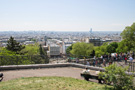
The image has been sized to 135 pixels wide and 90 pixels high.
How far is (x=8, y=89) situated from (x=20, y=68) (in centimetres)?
556

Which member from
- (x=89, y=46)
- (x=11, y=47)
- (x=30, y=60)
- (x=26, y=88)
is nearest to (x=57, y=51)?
(x=89, y=46)

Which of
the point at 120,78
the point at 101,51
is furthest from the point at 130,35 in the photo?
the point at 120,78

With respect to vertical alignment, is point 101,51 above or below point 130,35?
below

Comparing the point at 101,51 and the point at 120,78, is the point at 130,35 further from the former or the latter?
the point at 120,78

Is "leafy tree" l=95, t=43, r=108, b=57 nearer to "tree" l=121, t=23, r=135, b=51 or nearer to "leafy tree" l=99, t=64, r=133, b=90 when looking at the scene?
"tree" l=121, t=23, r=135, b=51

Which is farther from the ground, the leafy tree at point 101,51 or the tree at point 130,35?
the tree at point 130,35

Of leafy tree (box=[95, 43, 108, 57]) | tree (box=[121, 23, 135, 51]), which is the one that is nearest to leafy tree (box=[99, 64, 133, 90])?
tree (box=[121, 23, 135, 51])

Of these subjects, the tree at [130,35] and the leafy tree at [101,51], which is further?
the leafy tree at [101,51]

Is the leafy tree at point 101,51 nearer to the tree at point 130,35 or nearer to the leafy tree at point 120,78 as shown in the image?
the tree at point 130,35

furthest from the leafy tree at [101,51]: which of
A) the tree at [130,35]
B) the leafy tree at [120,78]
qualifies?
the leafy tree at [120,78]

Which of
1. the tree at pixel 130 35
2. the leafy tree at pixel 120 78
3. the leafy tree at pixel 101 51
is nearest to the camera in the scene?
the leafy tree at pixel 120 78

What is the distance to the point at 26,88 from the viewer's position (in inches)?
299

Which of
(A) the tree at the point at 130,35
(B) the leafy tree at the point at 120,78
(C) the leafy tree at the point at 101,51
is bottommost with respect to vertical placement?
(C) the leafy tree at the point at 101,51

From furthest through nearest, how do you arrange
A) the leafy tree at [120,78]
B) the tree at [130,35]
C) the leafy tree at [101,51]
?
the leafy tree at [101,51] → the tree at [130,35] → the leafy tree at [120,78]
